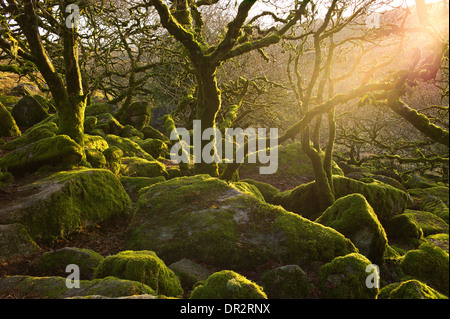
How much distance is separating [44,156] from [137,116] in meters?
14.0

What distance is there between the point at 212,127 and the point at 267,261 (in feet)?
19.3

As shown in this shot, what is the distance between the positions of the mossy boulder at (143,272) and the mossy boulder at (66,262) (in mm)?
507

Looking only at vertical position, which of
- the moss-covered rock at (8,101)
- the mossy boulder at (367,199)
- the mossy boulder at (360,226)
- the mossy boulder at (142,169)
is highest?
the moss-covered rock at (8,101)

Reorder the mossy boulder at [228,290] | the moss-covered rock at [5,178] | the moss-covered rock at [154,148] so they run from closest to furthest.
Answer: the mossy boulder at [228,290] < the moss-covered rock at [5,178] < the moss-covered rock at [154,148]

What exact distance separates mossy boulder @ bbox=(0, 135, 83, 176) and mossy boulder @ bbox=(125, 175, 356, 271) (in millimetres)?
3159

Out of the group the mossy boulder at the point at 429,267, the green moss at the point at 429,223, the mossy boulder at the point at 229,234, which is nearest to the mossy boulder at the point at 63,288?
the mossy boulder at the point at 229,234

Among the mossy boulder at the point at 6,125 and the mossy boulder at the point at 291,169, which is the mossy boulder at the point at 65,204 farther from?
the mossy boulder at the point at 291,169

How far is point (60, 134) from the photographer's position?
9.45 m

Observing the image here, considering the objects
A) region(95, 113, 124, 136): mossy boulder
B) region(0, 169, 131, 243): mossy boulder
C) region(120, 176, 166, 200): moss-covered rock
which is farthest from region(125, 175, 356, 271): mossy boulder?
region(95, 113, 124, 136): mossy boulder

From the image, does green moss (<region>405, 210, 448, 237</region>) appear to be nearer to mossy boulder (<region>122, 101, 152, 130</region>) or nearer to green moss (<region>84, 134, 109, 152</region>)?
green moss (<region>84, 134, 109, 152</region>)

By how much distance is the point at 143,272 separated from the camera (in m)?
4.22

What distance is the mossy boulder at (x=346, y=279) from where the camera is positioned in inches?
177
